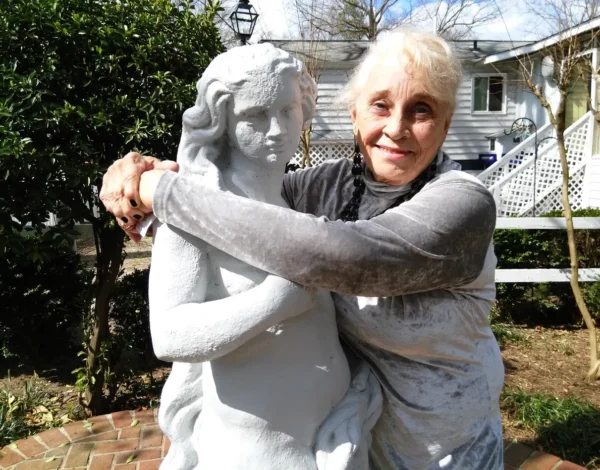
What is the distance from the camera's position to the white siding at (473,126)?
41.9 feet

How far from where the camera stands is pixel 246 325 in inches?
45.6

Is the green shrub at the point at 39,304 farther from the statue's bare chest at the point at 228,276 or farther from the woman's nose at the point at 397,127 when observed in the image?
the woman's nose at the point at 397,127

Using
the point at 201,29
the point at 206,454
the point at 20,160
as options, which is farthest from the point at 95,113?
the point at 206,454

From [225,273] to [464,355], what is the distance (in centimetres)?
70

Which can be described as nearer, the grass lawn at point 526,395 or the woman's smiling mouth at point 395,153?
the woman's smiling mouth at point 395,153

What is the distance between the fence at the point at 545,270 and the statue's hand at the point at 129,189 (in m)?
5.06

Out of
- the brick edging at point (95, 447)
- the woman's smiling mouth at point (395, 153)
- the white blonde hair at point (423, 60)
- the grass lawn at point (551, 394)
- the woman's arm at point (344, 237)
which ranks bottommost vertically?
the grass lawn at point (551, 394)

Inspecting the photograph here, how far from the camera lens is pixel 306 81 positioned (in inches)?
54.6

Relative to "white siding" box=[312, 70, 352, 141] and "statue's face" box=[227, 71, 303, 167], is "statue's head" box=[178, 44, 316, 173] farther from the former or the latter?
"white siding" box=[312, 70, 352, 141]

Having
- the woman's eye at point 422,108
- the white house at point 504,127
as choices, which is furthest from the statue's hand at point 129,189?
the white house at point 504,127

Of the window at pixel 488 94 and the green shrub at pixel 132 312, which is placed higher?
the window at pixel 488 94

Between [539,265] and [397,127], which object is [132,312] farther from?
[539,265]

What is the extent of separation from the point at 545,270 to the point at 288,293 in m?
5.42

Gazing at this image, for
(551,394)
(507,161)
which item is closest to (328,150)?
(507,161)
